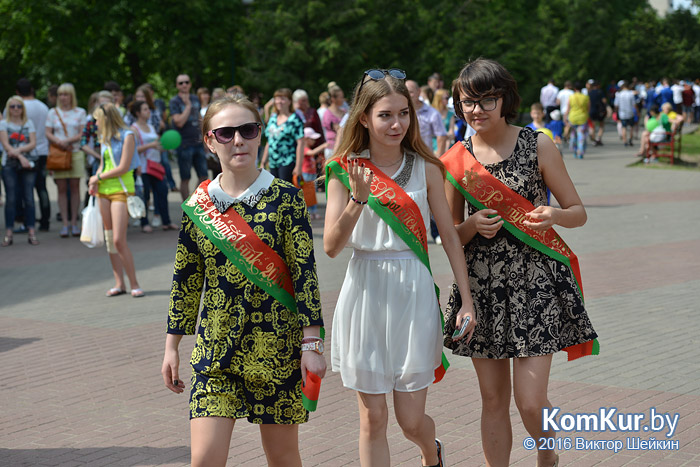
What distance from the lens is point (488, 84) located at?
386 centimetres

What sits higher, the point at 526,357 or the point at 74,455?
the point at 526,357

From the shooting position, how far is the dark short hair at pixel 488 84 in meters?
3.86

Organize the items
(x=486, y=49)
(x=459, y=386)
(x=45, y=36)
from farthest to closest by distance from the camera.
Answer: (x=486, y=49)
(x=45, y=36)
(x=459, y=386)

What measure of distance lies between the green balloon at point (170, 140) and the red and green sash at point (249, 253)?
1066 centimetres

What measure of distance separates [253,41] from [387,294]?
100 ft

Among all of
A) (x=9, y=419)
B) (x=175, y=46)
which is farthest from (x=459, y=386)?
(x=175, y=46)

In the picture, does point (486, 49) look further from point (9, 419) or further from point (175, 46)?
point (9, 419)

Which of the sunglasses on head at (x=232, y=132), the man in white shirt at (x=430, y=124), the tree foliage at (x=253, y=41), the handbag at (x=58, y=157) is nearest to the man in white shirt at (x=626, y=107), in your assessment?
the tree foliage at (x=253, y=41)

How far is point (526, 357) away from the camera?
12.7 ft

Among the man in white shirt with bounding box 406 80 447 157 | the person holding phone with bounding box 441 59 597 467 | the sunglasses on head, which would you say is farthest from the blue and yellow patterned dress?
the man in white shirt with bounding box 406 80 447 157

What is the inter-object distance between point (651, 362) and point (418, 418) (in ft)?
10.2

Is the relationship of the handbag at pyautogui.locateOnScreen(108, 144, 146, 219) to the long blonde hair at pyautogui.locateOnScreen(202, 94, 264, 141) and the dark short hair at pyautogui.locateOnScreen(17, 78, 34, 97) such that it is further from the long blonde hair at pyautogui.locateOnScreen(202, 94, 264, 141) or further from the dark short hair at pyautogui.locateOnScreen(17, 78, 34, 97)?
the long blonde hair at pyautogui.locateOnScreen(202, 94, 264, 141)

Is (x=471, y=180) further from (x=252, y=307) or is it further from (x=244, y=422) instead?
(x=244, y=422)

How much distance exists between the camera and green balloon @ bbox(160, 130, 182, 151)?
45.4 feet
